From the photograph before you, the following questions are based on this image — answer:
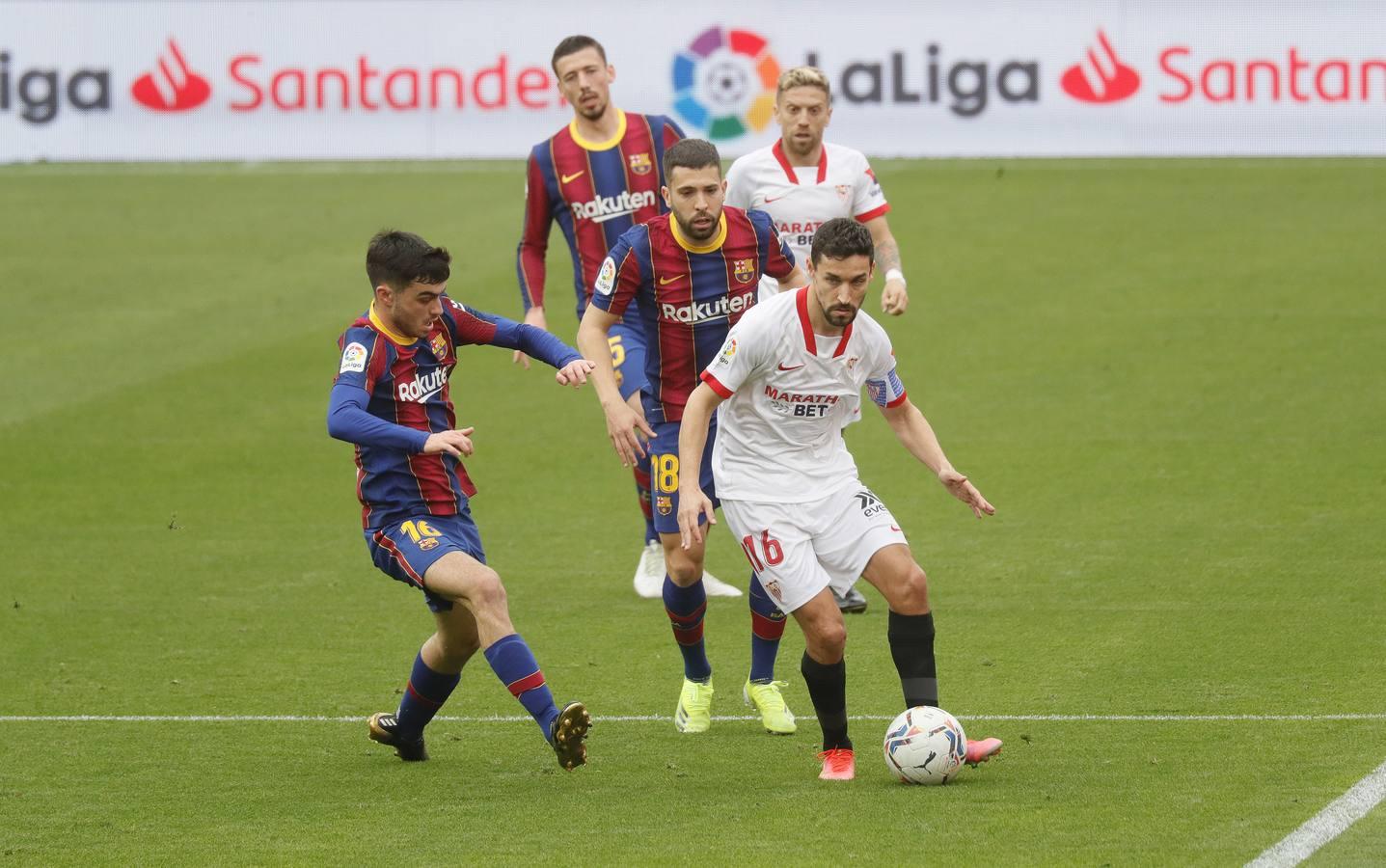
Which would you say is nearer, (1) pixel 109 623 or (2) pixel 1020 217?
(1) pixel 109 623

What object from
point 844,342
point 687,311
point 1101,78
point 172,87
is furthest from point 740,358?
point 172,87

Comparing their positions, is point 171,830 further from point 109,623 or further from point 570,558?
point 570,558

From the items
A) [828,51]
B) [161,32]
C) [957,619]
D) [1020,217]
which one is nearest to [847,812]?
[957,619]

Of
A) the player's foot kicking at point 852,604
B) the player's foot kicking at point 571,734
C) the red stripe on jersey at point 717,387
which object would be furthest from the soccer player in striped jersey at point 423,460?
the player's foot kicking at point 852,604

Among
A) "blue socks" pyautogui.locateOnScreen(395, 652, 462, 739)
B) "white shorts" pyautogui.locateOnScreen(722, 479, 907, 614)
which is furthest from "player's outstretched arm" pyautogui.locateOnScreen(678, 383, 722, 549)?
"blue socks" pyautogui.locateOnScreen(395, 652, 462, 739)

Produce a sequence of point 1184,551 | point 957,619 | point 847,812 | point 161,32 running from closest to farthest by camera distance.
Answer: point 847,812 → point 957,619 → point 1184,551 → point 161,32

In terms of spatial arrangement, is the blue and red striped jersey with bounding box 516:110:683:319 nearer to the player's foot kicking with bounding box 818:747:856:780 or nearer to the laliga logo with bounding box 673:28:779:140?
the player's foot kicking with bounding box 818:747:856:780

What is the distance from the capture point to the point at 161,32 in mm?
22953

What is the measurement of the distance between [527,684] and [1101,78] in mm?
16119

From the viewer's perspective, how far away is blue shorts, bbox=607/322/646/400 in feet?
31.2

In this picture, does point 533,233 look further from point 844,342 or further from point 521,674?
point 521,674

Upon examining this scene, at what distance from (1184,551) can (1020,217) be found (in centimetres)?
1019

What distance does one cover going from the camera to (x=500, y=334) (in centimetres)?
759

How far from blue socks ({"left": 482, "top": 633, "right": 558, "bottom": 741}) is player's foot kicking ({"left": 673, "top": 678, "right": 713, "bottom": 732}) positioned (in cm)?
116
